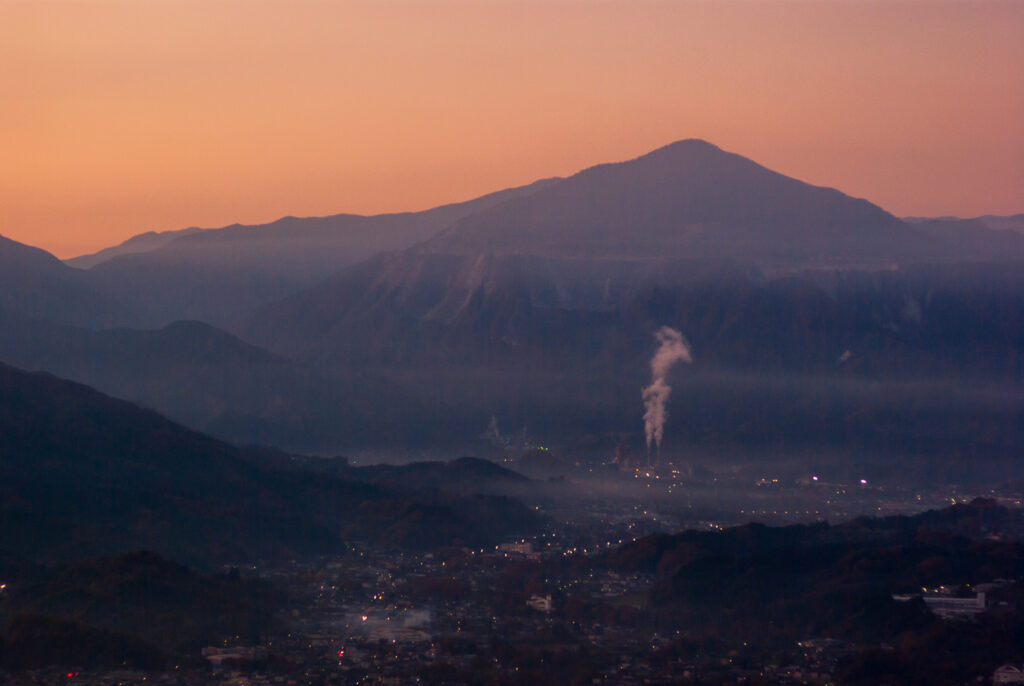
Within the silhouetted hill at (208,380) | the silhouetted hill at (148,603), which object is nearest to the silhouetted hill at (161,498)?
the silhouetted hill at (148,603)

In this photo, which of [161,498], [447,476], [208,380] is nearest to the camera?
[161,498]

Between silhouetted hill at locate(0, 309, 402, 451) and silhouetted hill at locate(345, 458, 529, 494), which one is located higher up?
silhouetted hill at locate(0, 309, 402, 451)

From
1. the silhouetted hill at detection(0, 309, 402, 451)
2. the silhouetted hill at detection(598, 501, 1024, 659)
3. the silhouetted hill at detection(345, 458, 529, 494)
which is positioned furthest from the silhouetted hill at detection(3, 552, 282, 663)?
the silhouetted hill at detection(0, 309, 402, 451)

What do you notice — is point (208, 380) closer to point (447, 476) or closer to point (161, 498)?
point (447, 476)

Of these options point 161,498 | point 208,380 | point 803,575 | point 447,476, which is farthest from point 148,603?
point 208,380

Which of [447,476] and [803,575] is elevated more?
[447,476]

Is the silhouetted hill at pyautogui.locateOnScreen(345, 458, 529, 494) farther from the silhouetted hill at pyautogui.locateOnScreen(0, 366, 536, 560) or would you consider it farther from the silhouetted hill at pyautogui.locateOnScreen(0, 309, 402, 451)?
the silhouetted hill at pyautogui.locateOnScreen(0, 309, 402, 451)

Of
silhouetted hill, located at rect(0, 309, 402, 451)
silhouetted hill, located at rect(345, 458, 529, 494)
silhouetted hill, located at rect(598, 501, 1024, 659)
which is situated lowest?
silhouetted hill, located at rect(598, 501, 1024, 659)

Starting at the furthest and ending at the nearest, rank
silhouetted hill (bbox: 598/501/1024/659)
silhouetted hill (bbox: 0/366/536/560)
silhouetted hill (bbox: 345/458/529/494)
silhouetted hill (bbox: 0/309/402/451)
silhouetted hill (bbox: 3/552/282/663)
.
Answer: silhouetted hill (bbox: 0/309/402/451)
silhouetted hill (bbox: 345/458/529/494)
silhouetted hill (bbox: 0/366/536/560)
silhouetted hill (bbox: 598/501/1024/659)
silhouetted hill (bbox: 3/552/282/663)

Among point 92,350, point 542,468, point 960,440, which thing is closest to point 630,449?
point 542,468

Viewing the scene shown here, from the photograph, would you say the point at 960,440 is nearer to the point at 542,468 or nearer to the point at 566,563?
the point at 542,468

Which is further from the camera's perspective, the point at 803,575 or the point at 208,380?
the point at 208,380

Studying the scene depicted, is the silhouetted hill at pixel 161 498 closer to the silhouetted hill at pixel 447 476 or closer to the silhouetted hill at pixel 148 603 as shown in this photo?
the silhouetted hill at pixel 148 603
